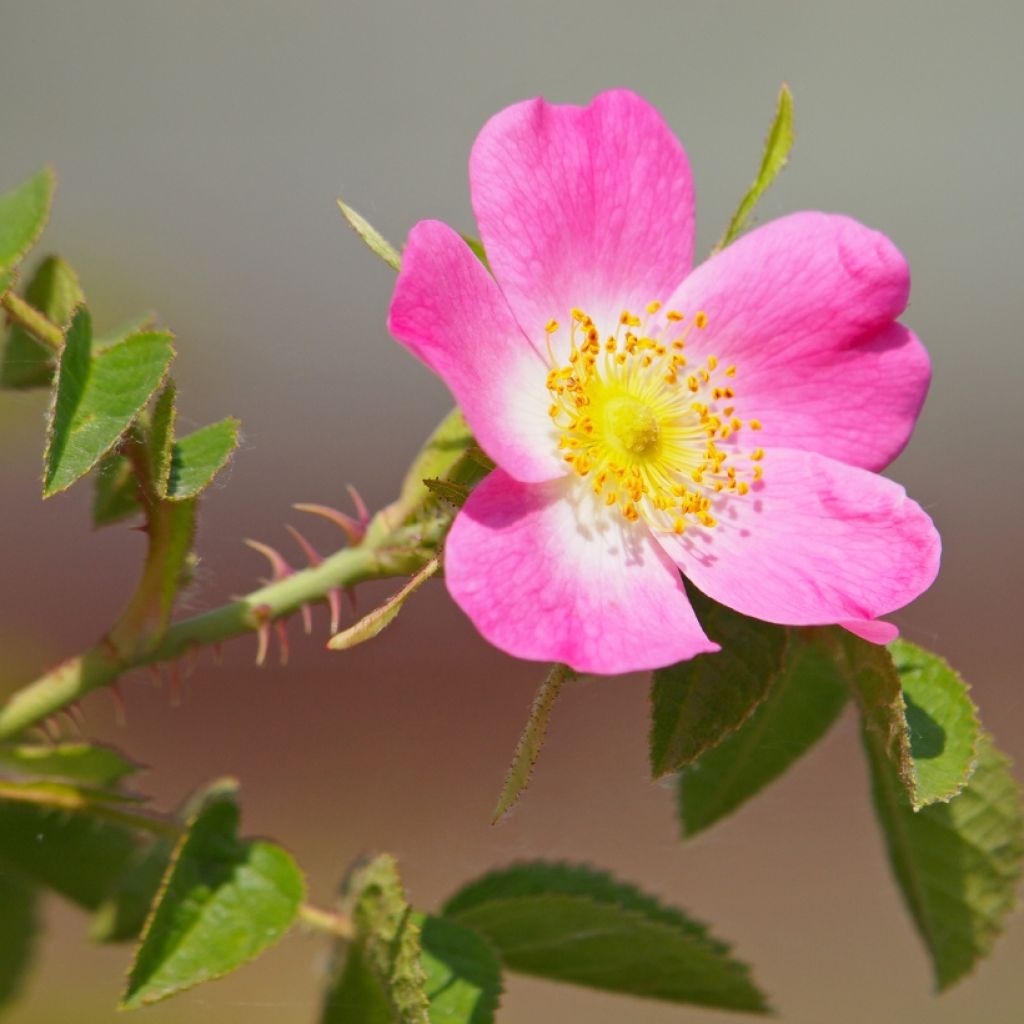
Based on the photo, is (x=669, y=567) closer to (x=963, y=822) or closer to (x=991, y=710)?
(x=963, y=822)

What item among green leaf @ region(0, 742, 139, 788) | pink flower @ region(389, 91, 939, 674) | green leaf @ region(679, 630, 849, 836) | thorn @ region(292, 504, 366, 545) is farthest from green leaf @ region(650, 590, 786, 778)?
green leaf @ region(0, 742, 139, 788)

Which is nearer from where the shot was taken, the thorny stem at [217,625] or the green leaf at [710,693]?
the green leaf at [710,693]

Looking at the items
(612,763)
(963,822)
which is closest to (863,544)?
(963,822)

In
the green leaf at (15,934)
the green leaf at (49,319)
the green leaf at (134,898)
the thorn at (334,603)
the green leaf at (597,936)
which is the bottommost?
the green leaf at (15,934)

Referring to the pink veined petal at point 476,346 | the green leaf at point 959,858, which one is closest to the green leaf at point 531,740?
the pink veined petal at point 476,346

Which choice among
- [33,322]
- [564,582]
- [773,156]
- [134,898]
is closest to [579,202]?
[773,156]

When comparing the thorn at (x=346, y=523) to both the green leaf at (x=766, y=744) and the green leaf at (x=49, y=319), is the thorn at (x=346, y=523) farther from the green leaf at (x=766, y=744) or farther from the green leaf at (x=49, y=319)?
the green leaf at (x=766, y=744)
